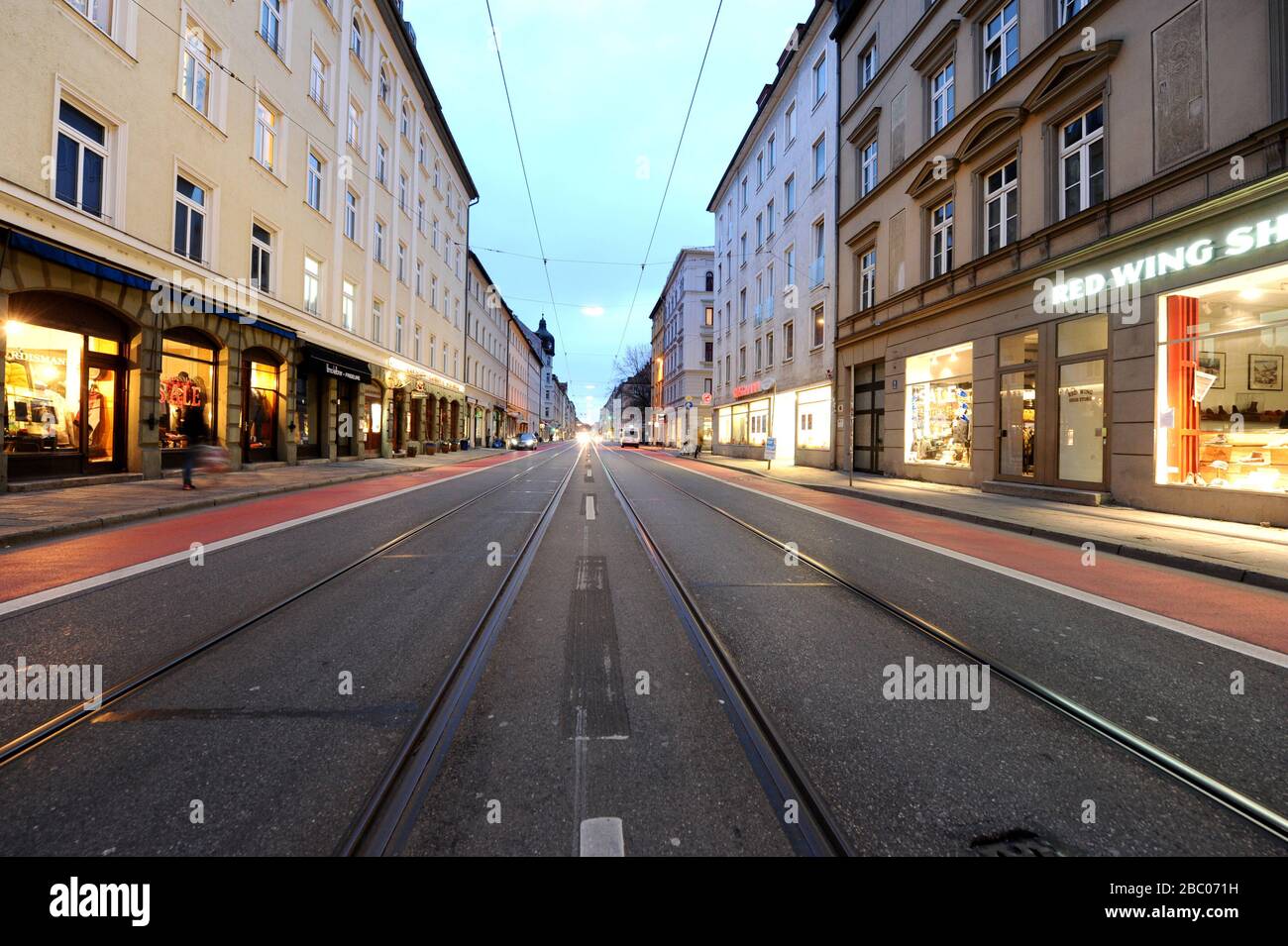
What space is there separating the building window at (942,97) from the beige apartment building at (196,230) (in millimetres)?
18646

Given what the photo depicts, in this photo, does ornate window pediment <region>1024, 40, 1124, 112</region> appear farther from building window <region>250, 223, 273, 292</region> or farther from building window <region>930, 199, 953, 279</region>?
building window <region>250, 223, 273, 292</region>

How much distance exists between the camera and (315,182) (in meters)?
18.8

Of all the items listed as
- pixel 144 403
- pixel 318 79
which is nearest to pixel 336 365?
pixel 144 403

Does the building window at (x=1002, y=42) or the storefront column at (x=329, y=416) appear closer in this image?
the building window at (x=1002, y=42)

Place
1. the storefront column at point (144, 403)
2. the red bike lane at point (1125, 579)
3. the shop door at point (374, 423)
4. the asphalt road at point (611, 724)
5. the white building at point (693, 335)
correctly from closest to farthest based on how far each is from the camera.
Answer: the asphalt road at point (611, 724) → the red bike lane at point (1125, 579) → the storefront column at point (144, 403) → the shop door at point (374, 423) → the white building at point (693, 335)

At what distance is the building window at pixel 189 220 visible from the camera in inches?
500

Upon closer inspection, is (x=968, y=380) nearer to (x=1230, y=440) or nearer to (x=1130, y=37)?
(x=1230, y=440)

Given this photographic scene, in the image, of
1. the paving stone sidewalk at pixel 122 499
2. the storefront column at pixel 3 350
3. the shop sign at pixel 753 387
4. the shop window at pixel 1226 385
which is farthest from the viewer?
the shop sign at pixel 753 387

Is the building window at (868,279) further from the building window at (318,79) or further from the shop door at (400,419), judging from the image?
the shop door at (400,419)

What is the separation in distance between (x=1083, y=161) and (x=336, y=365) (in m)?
21.0

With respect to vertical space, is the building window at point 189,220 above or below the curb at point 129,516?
above

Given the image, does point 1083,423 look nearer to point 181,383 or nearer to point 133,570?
point 133,570

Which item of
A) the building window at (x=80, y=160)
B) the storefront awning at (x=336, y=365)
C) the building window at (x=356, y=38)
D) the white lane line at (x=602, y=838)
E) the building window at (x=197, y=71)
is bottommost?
the white lane line at (x=602, y=838)

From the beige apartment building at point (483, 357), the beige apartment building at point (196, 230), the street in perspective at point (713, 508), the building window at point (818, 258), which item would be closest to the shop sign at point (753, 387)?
the street in perspective at point (713, 508)
